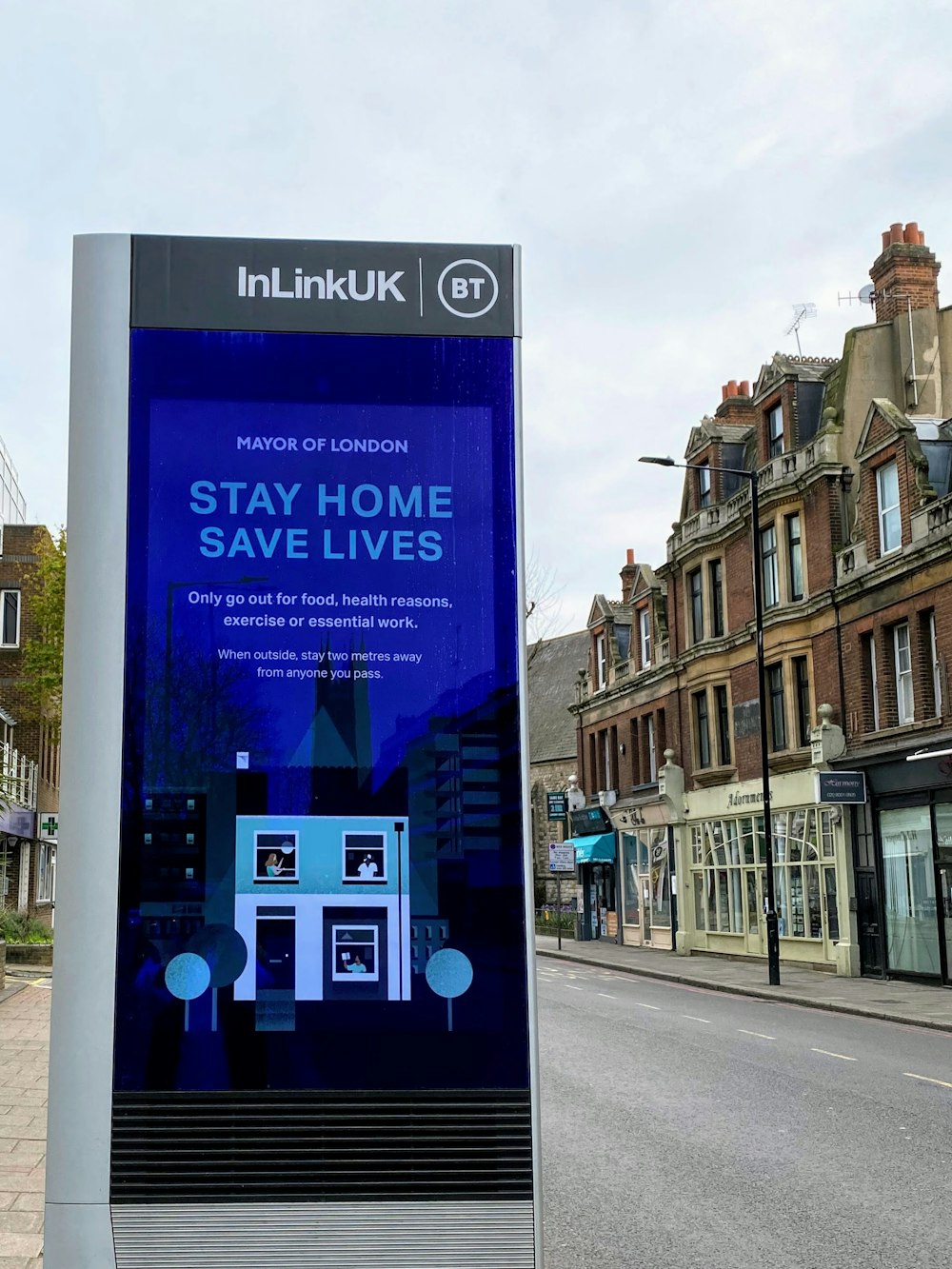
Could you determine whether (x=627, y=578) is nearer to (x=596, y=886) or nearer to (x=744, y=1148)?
(x=596, y=886)

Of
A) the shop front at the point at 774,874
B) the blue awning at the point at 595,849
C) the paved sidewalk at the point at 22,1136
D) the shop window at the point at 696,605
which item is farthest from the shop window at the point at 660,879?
the paved sidewalk at the point at 22,1136

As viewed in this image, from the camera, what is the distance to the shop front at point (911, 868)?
2472 cm

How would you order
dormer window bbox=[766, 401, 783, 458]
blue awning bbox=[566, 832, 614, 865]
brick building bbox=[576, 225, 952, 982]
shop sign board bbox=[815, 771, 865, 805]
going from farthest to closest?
blue awning bbox=[566, 832, 614, 865] → dormer window bbox=[766, 401, 783, 458] → shop sign board bbox=[815, 771, 865, 805] → brick building bbox=[576, 225, 952, 982]

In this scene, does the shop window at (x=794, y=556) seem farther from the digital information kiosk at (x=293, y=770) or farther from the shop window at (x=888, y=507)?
the digital information kiosk at (x=293, y=770)

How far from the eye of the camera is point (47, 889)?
147 feet

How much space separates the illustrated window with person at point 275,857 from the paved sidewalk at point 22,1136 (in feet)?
9.76

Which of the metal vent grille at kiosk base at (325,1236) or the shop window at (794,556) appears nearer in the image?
the metal vent grille at kiosk base at (325,1236)

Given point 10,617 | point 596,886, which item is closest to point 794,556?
point 596,886

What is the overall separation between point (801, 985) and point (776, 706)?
8539mm

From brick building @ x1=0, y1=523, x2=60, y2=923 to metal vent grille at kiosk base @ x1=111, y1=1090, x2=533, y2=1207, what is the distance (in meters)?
34.4

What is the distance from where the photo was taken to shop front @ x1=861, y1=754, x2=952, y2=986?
24719 millimetres

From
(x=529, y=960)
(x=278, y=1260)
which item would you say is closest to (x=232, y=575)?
(x=529, y=960)

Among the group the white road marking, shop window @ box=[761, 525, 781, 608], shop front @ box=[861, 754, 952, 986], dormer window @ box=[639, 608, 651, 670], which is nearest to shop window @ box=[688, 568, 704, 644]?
shop window @ box=[761, 525, 781, 608]

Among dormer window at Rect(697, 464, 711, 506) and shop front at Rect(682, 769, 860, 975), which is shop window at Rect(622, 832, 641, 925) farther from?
dormer window at Rect(697, 464, 711, 506)
